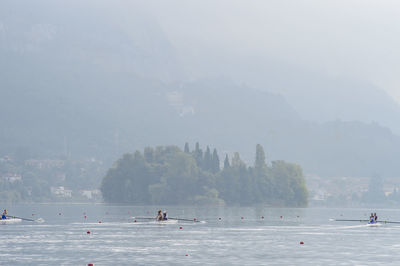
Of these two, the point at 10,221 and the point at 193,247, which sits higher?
the point at 10,221

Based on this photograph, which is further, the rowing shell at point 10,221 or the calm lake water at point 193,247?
the rowing shell at point 10,221

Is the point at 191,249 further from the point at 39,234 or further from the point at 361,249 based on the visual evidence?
the point at 39,234

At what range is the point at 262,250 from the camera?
7506 cm

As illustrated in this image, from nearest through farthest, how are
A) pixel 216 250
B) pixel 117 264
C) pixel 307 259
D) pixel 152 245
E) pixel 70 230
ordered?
pixel 117 264 → pixel 307 259 → pixel 216 250 → pixel 152 245 → pixel 70 230

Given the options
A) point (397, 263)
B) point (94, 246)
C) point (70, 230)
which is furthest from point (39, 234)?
point (397, 263)

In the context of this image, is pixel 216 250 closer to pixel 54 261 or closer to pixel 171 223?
pixel 54 261

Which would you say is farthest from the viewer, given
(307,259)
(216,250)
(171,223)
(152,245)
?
(171,223)

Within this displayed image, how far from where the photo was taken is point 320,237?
93812 mm

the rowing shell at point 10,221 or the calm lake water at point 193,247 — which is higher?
the rowing shell at point 10,221

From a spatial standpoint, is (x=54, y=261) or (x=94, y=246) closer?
(x=54, y=261)

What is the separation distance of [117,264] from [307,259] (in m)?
17.1

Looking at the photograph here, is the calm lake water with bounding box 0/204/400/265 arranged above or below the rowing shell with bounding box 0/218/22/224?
below

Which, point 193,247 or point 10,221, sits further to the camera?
point 10,221

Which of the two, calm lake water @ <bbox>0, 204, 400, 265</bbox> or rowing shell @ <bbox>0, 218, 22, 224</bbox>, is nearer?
calm lake water @ <bbox>0, 204, 400, 265</bbox>
